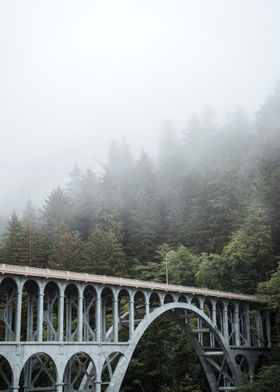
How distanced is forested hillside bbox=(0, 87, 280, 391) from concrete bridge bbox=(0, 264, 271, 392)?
14.6 ft

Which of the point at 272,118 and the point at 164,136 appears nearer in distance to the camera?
the point at 272,118

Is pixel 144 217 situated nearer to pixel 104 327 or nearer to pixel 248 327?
pixel 248 327

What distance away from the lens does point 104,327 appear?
140ft

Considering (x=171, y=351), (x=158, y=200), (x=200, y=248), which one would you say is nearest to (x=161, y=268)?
(x=200, y=248)

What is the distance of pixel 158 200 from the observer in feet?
283

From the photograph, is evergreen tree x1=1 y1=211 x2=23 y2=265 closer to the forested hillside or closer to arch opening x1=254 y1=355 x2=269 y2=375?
the forested hillside

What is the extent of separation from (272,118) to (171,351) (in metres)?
50.7

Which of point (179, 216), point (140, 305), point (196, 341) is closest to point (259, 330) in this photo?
point (196, 341)

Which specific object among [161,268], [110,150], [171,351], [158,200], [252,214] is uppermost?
[110,150]

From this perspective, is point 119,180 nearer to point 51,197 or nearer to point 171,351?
point 51,197

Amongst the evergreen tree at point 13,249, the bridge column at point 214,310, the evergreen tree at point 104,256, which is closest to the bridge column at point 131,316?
the bridge column at point 214,310

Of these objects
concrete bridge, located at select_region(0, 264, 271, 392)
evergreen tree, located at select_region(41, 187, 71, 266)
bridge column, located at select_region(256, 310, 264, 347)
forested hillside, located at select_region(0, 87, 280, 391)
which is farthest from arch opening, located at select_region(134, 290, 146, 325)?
evergreen tree, located at select_region(41, 187, 71, 266)

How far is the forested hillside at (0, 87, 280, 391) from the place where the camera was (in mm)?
61094

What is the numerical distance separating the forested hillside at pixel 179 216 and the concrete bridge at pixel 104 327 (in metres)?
4.46
